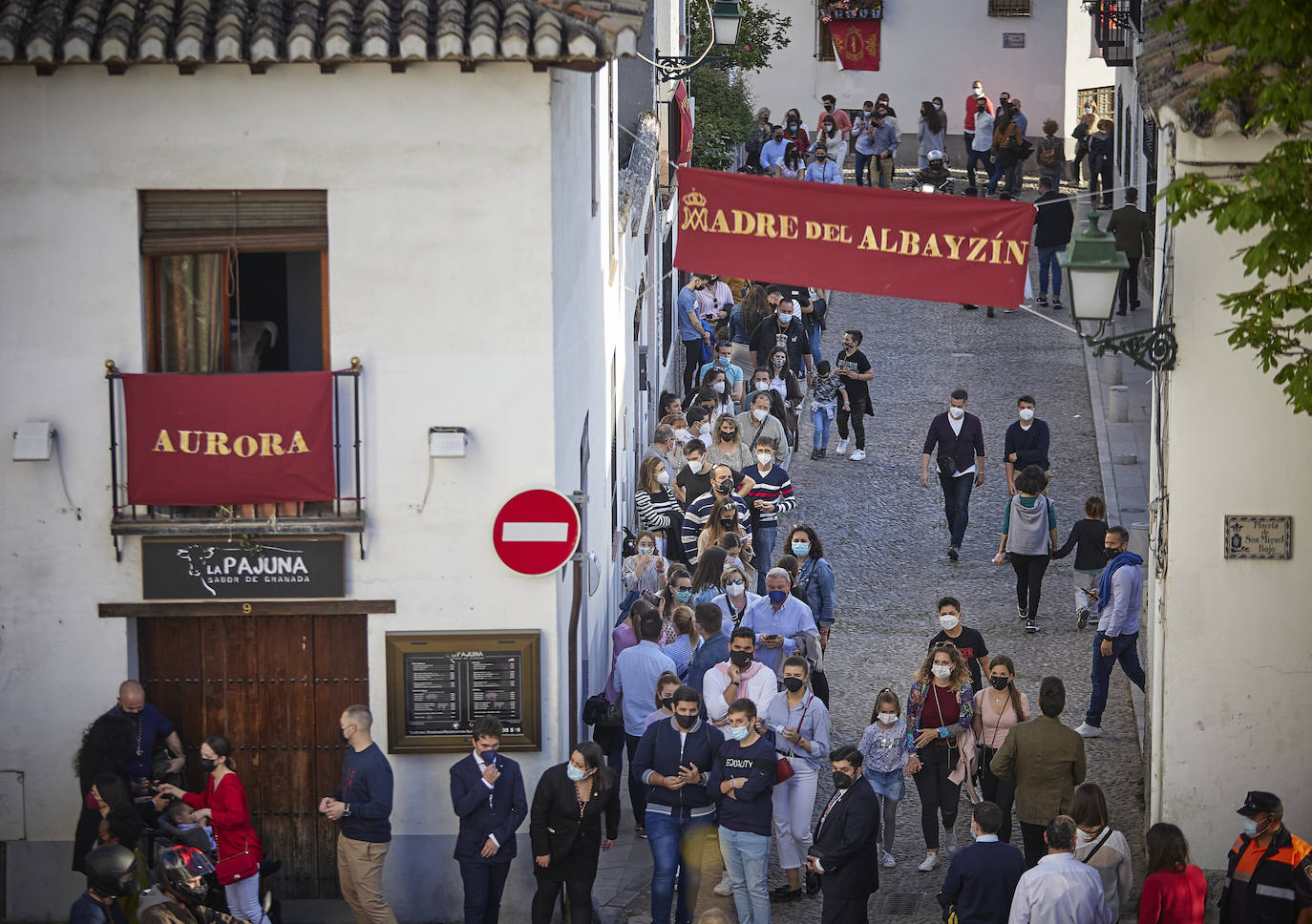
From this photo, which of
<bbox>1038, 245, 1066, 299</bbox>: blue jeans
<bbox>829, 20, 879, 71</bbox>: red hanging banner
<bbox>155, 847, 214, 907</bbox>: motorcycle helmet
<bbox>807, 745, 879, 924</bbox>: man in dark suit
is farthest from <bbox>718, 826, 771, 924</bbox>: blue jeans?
<bbox>829, 20, 879, 71</bbox>: red hanging banner

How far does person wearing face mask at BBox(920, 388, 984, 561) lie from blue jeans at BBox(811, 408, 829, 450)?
11.9 ft

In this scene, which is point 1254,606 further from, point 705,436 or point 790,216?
point 705,436

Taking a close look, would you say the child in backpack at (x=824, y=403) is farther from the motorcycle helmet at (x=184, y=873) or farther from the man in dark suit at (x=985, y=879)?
the motorcycle helmet at (x=184, y=873)

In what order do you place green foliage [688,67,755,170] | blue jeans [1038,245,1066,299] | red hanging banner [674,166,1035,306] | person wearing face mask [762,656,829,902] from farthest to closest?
green foliage [688,67,755,170], blue jeans [1038,245,1066,299], person wearing face mask [762,656,829,902], red hanging banner [674,166,1035,306]

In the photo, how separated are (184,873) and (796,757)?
471 cm

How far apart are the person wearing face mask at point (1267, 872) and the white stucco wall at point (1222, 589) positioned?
5.89 feet

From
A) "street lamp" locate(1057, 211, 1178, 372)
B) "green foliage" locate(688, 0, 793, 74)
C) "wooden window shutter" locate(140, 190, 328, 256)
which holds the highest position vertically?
"green foliage" locate(688, 0, 793, 74)

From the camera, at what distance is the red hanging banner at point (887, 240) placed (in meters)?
12.8

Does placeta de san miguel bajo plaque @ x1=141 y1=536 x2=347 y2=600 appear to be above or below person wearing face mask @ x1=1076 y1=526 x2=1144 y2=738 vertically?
above

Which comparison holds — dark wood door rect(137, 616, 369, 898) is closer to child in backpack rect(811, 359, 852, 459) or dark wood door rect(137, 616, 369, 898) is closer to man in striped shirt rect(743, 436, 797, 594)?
man in striped shirt rect(743, 436, 797, 594)

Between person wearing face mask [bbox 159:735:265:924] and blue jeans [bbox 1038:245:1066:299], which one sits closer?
person wearing face mask [bbox 159:735:265:924]

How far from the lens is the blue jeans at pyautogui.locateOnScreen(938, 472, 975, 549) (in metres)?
20.4

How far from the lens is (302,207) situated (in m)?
12.1

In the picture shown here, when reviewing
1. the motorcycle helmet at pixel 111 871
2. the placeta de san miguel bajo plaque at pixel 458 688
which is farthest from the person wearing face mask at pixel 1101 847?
the motorcycle helmet at pixel 111 871
